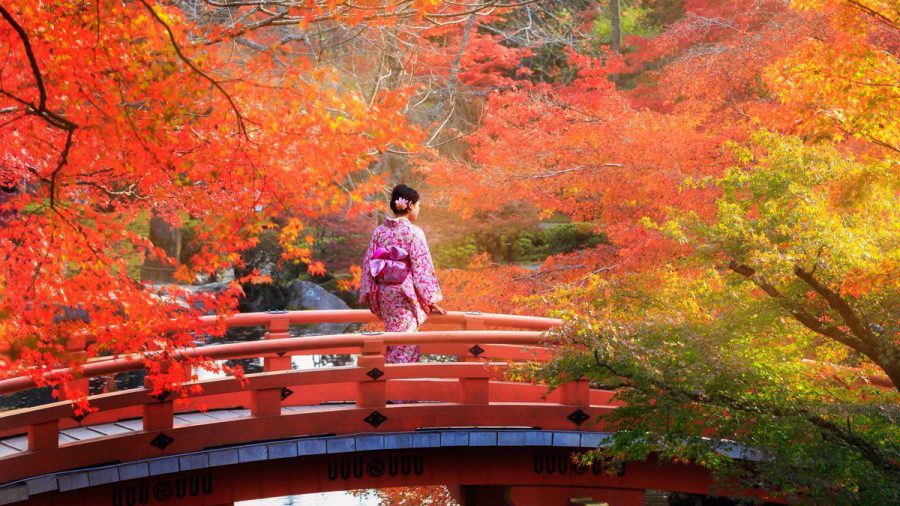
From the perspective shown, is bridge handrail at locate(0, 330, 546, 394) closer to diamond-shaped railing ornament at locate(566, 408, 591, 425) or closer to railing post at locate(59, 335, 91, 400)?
railing post at locate(59, 335, 91, 400)

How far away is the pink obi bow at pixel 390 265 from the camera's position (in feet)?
25.2

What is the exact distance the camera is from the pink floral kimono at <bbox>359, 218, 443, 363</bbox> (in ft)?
25.2

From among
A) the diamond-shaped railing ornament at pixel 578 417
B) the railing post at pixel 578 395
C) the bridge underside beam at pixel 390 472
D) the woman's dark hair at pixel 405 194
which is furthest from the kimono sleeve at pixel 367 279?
the diamond-shaped railing ornament at pixel 578 417

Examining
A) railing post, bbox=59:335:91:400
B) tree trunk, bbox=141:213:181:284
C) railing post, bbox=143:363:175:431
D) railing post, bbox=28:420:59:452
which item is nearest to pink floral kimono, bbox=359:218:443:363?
railing post, bbox=143:363:175:431

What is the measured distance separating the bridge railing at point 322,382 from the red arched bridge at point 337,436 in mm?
11

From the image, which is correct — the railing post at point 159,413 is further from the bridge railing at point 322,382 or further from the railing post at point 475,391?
the railing post at point 475,391

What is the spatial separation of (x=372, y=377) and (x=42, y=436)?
2280mm

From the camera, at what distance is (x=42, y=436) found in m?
5.82

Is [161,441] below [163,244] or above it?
below

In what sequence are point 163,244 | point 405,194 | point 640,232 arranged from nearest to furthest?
point 405,194, point 640,232, point 163,244

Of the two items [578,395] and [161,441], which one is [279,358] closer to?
[161,441]

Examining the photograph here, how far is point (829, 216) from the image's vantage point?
6215mm

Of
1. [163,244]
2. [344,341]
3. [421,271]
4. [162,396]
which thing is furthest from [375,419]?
[163,244]

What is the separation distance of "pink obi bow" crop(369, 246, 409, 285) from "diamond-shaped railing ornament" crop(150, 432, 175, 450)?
2.19 metres
